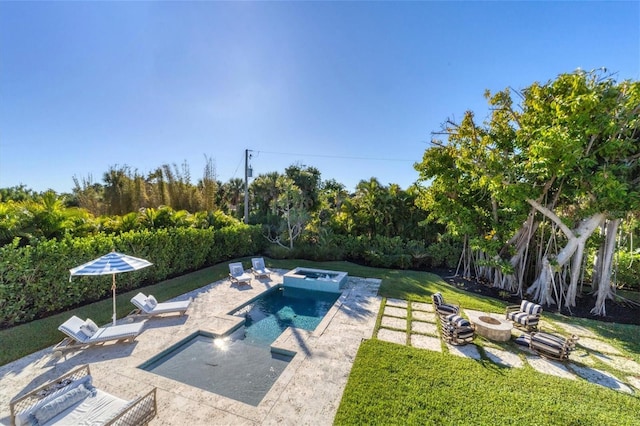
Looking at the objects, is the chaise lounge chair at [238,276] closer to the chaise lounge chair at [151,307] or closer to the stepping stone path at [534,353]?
the chaise lounge chair at [151,307]

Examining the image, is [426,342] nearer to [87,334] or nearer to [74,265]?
[87,334]

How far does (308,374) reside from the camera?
5.30 metres

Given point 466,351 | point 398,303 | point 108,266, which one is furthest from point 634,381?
point 108,266

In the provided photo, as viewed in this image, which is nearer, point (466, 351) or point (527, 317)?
point (466, 351)

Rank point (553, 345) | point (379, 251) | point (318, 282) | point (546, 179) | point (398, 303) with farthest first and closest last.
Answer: point (379, 251) → point (318, 282) → point (546, 179) → point (398, 303) → point (553, 345)

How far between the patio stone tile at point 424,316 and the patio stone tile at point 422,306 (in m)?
0.26

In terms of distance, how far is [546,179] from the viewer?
9.99 m

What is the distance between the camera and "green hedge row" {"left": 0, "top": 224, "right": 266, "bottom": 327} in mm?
6609

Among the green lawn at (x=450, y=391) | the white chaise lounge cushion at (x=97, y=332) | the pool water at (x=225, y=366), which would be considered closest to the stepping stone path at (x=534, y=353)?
the green lawn at (x=450, y=391)

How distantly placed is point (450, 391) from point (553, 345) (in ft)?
11.1

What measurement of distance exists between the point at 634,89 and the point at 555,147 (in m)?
2.40

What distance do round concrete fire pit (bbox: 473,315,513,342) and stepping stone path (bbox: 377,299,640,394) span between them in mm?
366

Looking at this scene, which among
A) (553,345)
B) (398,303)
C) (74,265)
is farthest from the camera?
(398,303)

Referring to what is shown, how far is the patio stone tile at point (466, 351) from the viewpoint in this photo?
Answer: 245 inches
